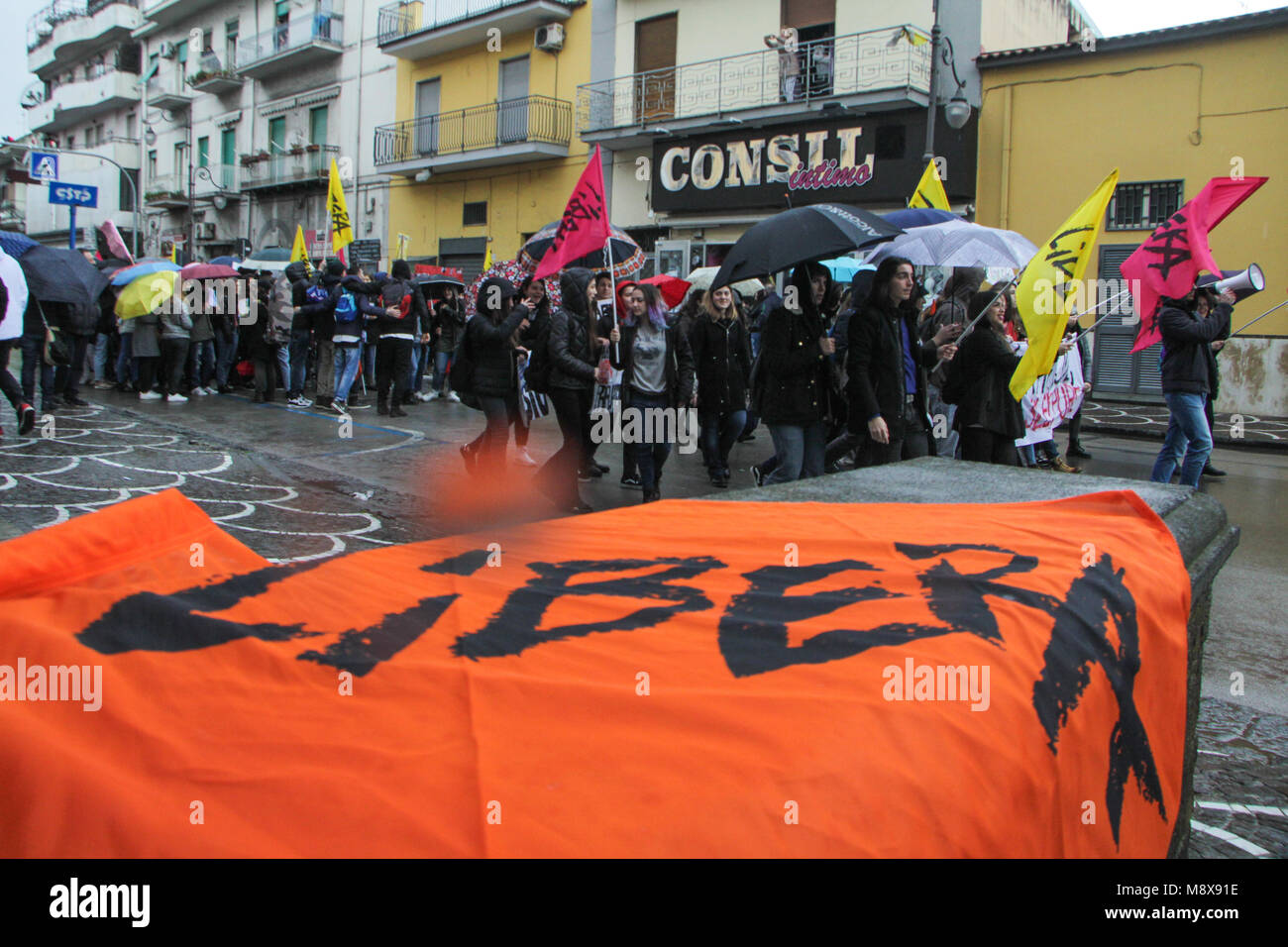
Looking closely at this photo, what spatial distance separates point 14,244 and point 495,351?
5437mm

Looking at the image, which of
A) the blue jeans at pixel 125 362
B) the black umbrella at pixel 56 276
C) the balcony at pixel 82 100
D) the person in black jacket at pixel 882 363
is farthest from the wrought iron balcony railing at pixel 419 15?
the person in black jacket at pixel 882 363

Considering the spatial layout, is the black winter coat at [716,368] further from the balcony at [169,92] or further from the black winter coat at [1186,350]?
the balcony at [169,92]

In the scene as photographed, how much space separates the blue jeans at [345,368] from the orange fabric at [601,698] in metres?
11.0

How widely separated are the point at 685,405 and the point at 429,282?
889 cm

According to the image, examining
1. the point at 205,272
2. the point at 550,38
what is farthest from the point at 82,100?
the point at 205,272

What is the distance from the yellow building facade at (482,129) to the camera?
2531cm

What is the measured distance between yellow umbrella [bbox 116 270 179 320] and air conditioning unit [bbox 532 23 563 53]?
14878 millimetres

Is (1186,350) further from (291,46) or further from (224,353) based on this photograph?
(291,46)

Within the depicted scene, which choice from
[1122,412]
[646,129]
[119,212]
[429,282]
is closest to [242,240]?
[119,212]

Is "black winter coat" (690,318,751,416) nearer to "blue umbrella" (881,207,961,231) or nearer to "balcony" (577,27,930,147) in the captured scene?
"blue umbrella" (881,207,961,231)

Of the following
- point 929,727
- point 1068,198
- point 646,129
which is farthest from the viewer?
point 646,129

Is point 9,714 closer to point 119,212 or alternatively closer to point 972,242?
point 972,242

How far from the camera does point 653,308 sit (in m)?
7.65

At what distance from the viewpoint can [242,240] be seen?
108ft
